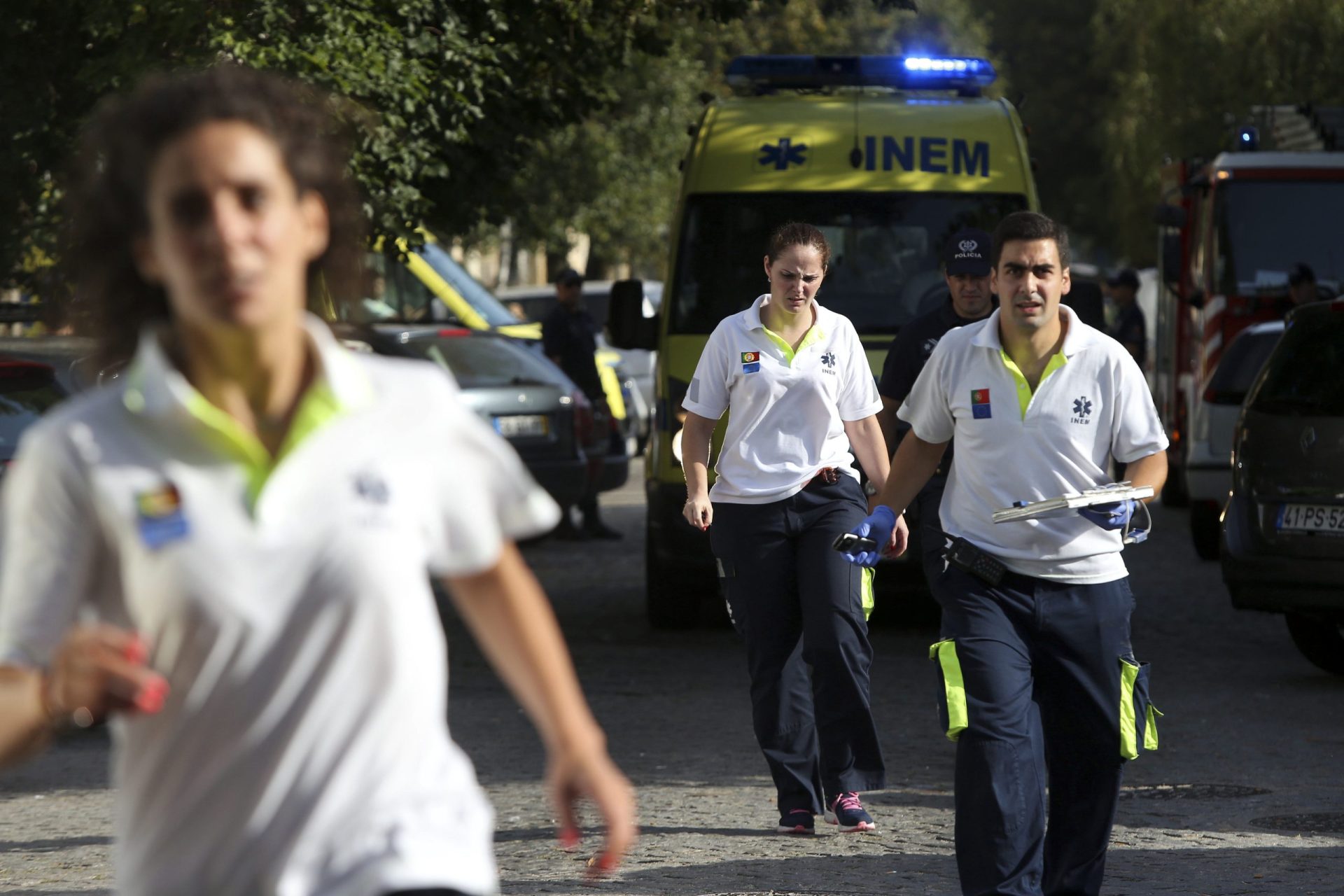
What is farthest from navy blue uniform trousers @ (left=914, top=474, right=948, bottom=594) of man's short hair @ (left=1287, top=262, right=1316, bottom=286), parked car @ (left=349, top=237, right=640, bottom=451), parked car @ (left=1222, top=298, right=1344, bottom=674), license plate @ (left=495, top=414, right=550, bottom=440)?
parked car @ (left=349, top=237, right=640, bottom=451)

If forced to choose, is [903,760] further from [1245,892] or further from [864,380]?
[1245,892]

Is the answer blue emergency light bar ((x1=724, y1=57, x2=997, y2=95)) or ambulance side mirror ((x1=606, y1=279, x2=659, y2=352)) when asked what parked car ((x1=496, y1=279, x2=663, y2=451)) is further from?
ambulance side mirror ((x1=606, y1=279, x2=659, y2=352))

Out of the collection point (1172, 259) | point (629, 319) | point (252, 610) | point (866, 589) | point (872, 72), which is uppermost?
point (872, 72)

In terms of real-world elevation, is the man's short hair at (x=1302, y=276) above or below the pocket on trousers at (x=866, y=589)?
below

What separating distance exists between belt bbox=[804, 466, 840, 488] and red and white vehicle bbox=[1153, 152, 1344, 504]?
30.8ft

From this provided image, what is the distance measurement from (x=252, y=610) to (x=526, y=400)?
480 inches

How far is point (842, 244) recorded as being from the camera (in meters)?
11.1

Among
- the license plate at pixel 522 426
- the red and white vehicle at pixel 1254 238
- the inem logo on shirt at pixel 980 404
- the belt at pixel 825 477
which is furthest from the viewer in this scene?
the red and white vehicle at pixel 1254 238

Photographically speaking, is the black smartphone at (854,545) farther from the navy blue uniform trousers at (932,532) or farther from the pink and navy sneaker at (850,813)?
the pink and navy sneaker at (850,813)

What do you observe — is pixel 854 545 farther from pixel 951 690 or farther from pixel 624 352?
pixel 624 352

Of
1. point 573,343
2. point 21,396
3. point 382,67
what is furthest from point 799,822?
point 573,343

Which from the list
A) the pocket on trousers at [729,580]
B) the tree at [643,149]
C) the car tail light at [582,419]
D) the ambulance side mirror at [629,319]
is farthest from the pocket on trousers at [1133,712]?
the tree at [643,149]

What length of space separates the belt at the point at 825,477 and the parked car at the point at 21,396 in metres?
3.10

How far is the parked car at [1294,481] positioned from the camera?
31.4 ft
